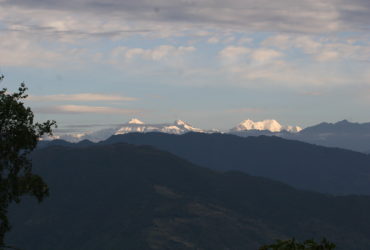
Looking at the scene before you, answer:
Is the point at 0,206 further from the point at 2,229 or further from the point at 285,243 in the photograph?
the point at 285,243

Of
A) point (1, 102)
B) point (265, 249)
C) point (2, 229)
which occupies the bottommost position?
point (2, 229)

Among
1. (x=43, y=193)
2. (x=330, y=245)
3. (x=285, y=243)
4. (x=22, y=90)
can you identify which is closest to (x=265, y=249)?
(x=285, y=243)

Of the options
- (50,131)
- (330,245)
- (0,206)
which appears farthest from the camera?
(50,131)

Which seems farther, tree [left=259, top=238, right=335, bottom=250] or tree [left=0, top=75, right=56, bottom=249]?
tree [left=0, top=75, right=56, bottom=249]

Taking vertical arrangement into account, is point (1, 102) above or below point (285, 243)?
above

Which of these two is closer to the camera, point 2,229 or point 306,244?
point 306,244

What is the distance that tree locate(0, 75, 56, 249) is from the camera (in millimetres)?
86250

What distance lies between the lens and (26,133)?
88.9m

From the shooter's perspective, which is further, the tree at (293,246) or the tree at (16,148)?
the tree at (16,148)

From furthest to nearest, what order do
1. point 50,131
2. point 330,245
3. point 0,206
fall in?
point 50,131
point 0,206
point 330,245

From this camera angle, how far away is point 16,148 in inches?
3499

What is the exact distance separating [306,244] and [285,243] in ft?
6.24

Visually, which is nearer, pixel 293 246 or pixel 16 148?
pixel 293 246

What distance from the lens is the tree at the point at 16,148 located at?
8625 centimetres
